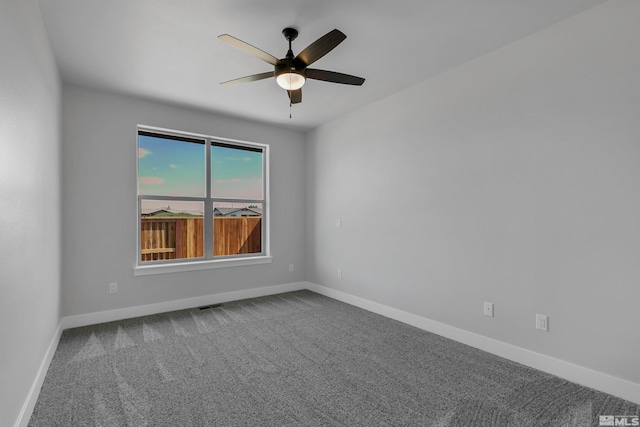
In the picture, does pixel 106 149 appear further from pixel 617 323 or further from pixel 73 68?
pixel 617 323

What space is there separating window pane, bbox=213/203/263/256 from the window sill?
0.20m

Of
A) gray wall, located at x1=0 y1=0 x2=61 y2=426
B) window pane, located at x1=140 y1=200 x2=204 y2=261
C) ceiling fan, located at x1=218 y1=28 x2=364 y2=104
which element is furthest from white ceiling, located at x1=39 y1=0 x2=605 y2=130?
window pane, located at x1=140 y1=200 x2=204 y2=261

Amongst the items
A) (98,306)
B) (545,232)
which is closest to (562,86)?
(545,232)

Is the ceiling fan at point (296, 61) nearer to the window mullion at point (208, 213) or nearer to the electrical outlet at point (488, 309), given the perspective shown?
the window mullion at point (208, 213)

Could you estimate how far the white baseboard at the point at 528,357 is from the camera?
81.1 inches

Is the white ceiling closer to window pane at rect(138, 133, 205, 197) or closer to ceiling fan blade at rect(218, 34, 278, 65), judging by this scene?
ceiling fan blade at rect(218, 34, 278, 65)

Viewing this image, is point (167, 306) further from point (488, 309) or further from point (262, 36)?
point (488, 309)

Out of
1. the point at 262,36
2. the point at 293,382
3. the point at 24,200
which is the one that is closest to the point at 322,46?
the point at 262,36

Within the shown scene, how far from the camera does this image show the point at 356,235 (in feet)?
13.8

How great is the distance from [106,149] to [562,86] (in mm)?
4352

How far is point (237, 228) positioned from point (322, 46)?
3.13m

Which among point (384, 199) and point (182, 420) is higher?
point (384, 199)

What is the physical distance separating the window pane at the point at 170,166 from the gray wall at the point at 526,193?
92.3 inches

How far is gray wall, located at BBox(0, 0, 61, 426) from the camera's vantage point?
1.51 meters
